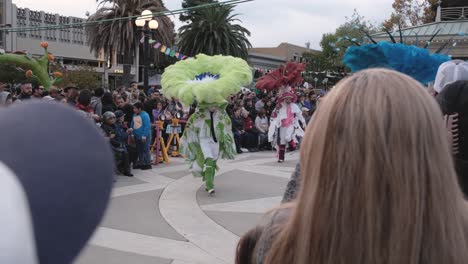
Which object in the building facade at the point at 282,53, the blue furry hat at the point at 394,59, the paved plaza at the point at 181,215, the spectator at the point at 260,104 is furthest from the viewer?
the building facade at the point at 282,53

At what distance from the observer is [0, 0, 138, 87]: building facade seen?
42.4m

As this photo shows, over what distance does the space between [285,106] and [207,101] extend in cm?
449

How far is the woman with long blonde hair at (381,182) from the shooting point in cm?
117

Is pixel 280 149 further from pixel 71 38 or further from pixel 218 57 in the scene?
pixel 71 38

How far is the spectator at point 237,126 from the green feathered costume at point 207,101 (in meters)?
5.66

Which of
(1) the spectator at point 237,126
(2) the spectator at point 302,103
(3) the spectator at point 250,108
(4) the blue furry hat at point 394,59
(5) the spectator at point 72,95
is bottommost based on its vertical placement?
(1) the spectator at point 237,126

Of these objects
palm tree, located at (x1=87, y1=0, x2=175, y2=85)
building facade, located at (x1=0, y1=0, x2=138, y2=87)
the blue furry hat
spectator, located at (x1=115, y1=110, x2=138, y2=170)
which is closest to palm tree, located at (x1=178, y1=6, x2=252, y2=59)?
palm tree, located at (x1=87, y1=0, x2=175, y2=85)

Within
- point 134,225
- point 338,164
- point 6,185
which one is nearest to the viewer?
point 6,185

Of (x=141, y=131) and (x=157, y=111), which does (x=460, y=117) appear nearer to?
(x=141, y=131)

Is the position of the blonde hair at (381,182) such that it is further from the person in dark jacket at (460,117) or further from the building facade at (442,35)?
the building facade at (442,35)

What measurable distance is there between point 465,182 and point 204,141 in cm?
579

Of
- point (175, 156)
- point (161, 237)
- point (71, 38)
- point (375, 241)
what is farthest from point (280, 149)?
point (71, 38)

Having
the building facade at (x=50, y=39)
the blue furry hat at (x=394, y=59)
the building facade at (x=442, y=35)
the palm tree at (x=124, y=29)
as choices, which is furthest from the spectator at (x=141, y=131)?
the building facade at (x=50, y=39)

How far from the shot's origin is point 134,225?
640 centimetres
